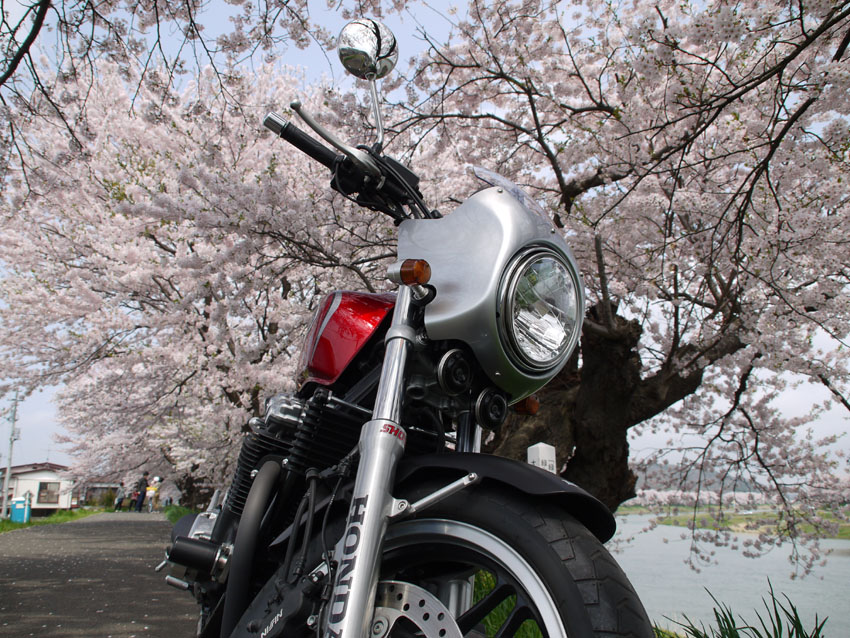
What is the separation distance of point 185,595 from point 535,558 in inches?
208

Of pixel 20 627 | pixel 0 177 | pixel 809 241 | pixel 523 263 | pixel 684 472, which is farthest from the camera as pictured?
pixel 684 472

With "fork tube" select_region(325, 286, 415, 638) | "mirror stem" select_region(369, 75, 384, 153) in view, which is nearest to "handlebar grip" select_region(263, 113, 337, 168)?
"mirror stem" select_region(369, 75, 384, 153)

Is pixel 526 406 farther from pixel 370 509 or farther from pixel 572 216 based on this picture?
pixel 572 216

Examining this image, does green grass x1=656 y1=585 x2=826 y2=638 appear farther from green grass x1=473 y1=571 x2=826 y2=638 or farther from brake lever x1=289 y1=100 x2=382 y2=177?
brake lever x1=289 y1=100 x2=382 y2=177

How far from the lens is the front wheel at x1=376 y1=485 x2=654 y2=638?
1.06 meters

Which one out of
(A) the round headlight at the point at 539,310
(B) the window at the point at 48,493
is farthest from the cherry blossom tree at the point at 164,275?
(B) the window at the point at 48,493

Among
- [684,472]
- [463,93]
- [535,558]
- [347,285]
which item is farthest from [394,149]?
[535,558]

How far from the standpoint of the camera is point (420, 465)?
4.46 feet

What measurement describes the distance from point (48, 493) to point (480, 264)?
42783 mm

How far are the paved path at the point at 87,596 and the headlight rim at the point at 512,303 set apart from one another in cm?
336

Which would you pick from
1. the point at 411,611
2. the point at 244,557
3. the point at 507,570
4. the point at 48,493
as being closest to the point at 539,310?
the point at 507,570

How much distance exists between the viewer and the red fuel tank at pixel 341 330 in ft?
5.90

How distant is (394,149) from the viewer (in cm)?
771

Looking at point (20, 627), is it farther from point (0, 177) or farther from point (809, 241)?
point (809, 241)
